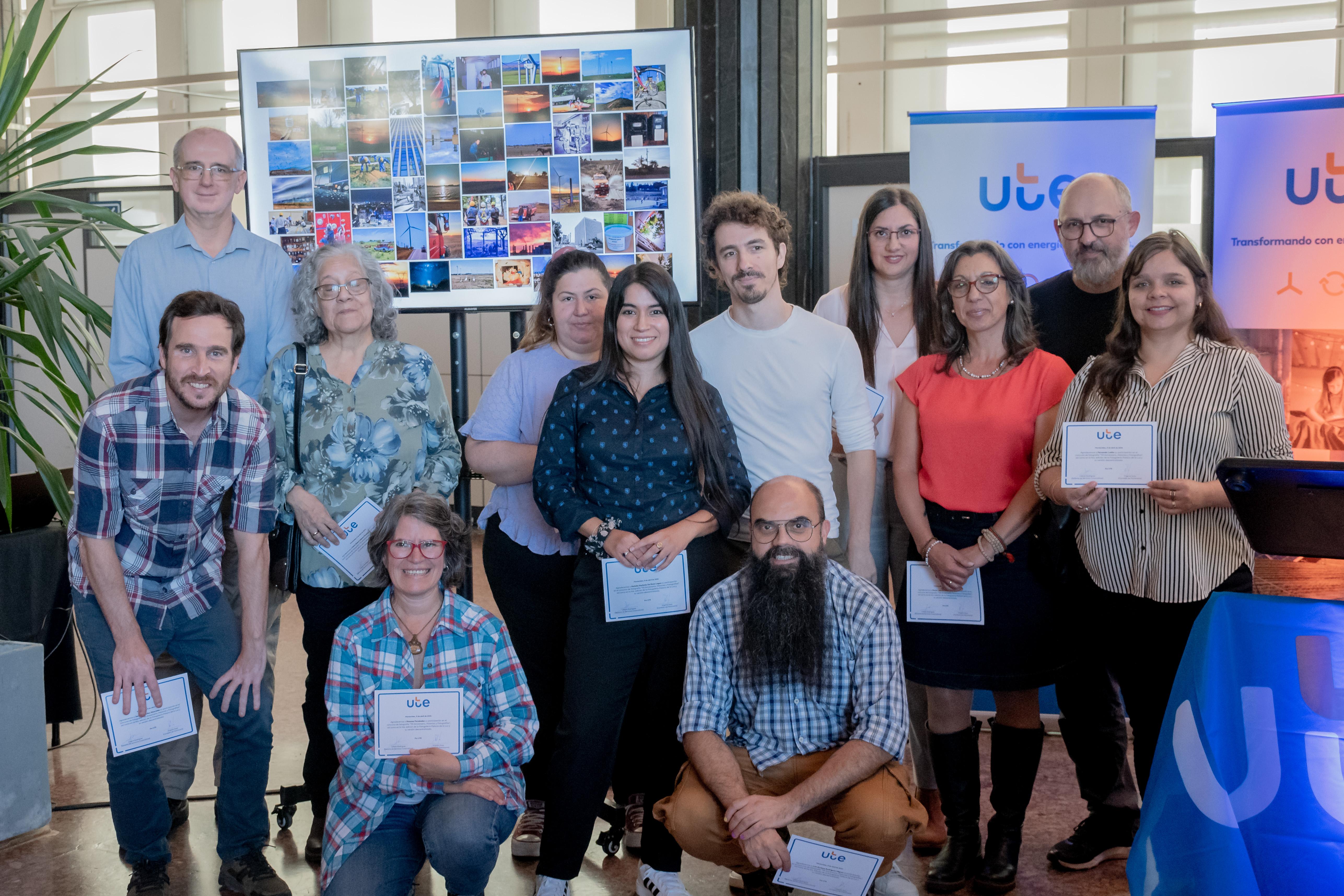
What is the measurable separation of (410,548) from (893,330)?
1.40m

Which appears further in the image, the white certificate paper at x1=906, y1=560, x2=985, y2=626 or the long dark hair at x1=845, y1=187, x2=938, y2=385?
the long dark hair at x1=845, y1=187, x2=938, y2=385

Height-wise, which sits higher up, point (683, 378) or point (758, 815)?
point (683, 378)

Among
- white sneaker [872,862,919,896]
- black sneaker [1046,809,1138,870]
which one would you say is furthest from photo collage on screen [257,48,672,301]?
black sneaker [1046,809,1138,870]

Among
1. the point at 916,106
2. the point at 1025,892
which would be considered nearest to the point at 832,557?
the point at 1025,892

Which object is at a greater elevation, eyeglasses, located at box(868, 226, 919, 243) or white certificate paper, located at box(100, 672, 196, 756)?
eyeglasses, located at box(868, 226, 919, 243)

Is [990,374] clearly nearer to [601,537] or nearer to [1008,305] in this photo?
[1008,305]

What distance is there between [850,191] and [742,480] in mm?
2028

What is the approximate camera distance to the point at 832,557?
2764 mm

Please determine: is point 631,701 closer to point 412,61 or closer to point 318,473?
point 318,473

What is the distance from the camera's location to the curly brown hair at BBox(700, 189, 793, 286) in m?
2.64

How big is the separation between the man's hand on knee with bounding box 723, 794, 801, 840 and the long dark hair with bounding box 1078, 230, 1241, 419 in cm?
109

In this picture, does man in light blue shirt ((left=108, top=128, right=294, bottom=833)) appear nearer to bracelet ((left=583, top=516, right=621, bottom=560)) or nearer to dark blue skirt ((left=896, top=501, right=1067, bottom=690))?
bracelet ((left=583, top=516, right=621, bottom=560))

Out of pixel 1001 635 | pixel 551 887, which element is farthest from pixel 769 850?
pixel 1001 635

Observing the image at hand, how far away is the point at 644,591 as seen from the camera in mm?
2418
